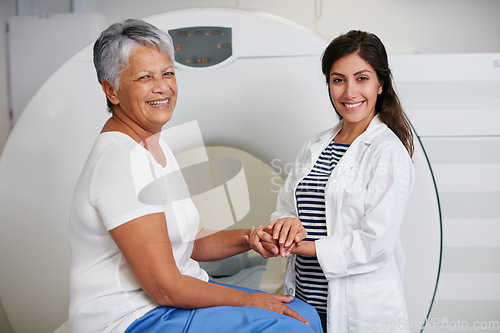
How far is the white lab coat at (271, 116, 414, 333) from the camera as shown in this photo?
1047 millimetres

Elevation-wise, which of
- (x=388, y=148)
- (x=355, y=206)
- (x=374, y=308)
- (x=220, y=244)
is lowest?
(x=374, y=308)

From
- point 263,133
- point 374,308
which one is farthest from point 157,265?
point 263,133

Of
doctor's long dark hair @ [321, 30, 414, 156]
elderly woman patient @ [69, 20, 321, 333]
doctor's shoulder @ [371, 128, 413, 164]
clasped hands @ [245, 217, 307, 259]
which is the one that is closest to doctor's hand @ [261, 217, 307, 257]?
clasped hands @ [245, 217, 307, 259]

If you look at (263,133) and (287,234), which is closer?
(287,234)

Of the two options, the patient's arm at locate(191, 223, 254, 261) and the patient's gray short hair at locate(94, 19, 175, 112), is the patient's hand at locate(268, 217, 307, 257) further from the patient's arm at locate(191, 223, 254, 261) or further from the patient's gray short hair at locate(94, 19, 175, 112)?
the patient's gray short hair at locate(94, 19, 175, 112)

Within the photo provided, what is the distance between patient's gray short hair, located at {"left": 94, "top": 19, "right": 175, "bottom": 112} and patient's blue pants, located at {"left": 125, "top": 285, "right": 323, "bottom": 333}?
0.42 m

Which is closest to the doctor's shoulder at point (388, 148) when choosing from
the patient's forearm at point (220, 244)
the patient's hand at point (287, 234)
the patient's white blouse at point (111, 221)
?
the patient's hand at point (287, 234)

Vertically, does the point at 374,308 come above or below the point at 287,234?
below

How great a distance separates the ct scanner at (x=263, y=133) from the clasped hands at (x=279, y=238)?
34 cm

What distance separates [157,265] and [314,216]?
16.3 inches

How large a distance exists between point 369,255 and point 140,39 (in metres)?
0.62

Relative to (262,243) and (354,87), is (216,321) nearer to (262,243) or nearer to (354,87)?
(262,243)

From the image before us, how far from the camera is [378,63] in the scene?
1.13 m

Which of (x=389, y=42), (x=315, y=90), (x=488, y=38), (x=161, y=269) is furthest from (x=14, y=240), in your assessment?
(x=488, y=38)
